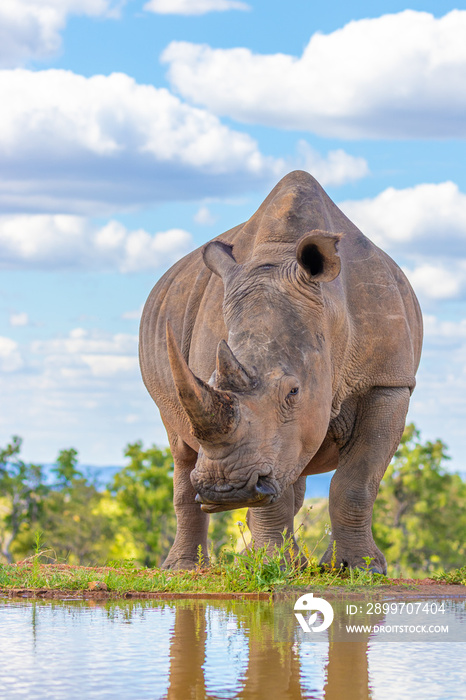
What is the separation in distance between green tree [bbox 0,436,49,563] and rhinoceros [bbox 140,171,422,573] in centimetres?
2738

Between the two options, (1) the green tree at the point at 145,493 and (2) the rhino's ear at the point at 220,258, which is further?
(1) the green tree at the point at 145,493

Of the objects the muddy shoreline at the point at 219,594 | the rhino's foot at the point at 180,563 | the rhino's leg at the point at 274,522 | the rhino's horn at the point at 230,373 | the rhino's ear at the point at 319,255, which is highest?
the rhino's ear at the point at 319,255

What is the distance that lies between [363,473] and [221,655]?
3922 millimetres

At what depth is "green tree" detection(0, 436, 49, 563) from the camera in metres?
36.6

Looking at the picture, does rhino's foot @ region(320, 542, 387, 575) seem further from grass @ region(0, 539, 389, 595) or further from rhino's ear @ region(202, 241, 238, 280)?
rhino's ear @ region(202, 241, 238, 280)

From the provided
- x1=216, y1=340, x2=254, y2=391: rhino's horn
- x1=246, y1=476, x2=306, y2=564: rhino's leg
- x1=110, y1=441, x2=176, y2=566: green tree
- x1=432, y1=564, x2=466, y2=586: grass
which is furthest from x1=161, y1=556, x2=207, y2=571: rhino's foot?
x1=110, y1=441, x2=176, y2=566: green tree

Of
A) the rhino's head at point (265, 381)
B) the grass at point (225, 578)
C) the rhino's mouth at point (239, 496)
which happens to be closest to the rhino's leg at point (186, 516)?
the grass at point (225, 578)

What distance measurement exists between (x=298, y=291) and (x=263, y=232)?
0.94 meters

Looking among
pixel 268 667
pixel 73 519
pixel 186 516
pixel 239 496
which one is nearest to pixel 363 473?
pixel 239 496

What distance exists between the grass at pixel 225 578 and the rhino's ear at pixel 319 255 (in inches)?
69.1

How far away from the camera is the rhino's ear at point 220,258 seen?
7.73 m

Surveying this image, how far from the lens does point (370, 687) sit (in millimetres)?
3875

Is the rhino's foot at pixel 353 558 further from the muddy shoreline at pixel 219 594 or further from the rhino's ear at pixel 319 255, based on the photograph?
the rhino's ear at pixel 319 255

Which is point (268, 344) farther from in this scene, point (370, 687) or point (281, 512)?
point (370, 687)
